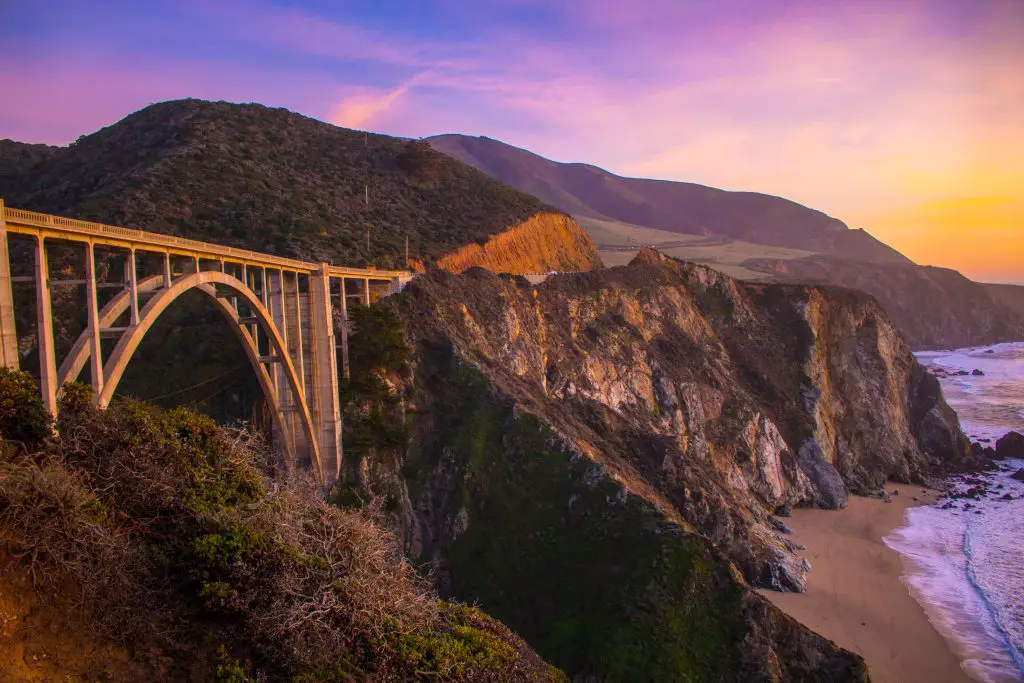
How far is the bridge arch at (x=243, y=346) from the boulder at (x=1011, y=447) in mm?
55640

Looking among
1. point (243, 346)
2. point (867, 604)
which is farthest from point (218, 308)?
point (867, 604)

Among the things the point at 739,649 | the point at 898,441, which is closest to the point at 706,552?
the point at 739,649

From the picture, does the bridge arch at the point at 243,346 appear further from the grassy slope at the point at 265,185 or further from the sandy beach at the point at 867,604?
the sandy beach at the point at 867,604

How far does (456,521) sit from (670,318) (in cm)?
3139

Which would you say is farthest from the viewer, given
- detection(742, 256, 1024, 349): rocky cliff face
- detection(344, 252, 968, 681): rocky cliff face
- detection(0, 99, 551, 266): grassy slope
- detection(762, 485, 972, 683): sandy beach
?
detection(742, 256, 1024, 349): rocky cliff face

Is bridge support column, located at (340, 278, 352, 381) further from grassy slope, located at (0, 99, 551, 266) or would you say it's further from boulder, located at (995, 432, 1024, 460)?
boulder, located at (995, 432, 1024, 460)

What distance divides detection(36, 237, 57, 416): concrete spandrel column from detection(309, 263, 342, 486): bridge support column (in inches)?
673

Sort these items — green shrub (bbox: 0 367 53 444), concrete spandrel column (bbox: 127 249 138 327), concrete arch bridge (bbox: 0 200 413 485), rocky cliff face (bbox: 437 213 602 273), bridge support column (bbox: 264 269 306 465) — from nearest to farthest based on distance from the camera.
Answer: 1. green shrub (bbox: 0 367 53 444)
2. concrete arch bridge (bbox: 0 200 413 485)
3. concrete spandrel column (bbox: 127 249 138 327)
4. bridge support column (bbox: 264 269 306 465)
5. rocky cliff face (bbox: 437 213 602 273)

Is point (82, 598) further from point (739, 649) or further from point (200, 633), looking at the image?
point (739, 649)

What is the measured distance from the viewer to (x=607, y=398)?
45.6m

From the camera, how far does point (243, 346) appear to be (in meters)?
27.8

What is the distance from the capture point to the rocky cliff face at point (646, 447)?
2436cm

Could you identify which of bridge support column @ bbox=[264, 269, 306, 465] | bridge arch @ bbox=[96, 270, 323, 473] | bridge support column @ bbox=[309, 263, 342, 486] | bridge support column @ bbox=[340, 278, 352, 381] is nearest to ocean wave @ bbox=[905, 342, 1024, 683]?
bridge support column @ bbox=[309, 263, 342, 486]

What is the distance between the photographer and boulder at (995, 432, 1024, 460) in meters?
58.5
